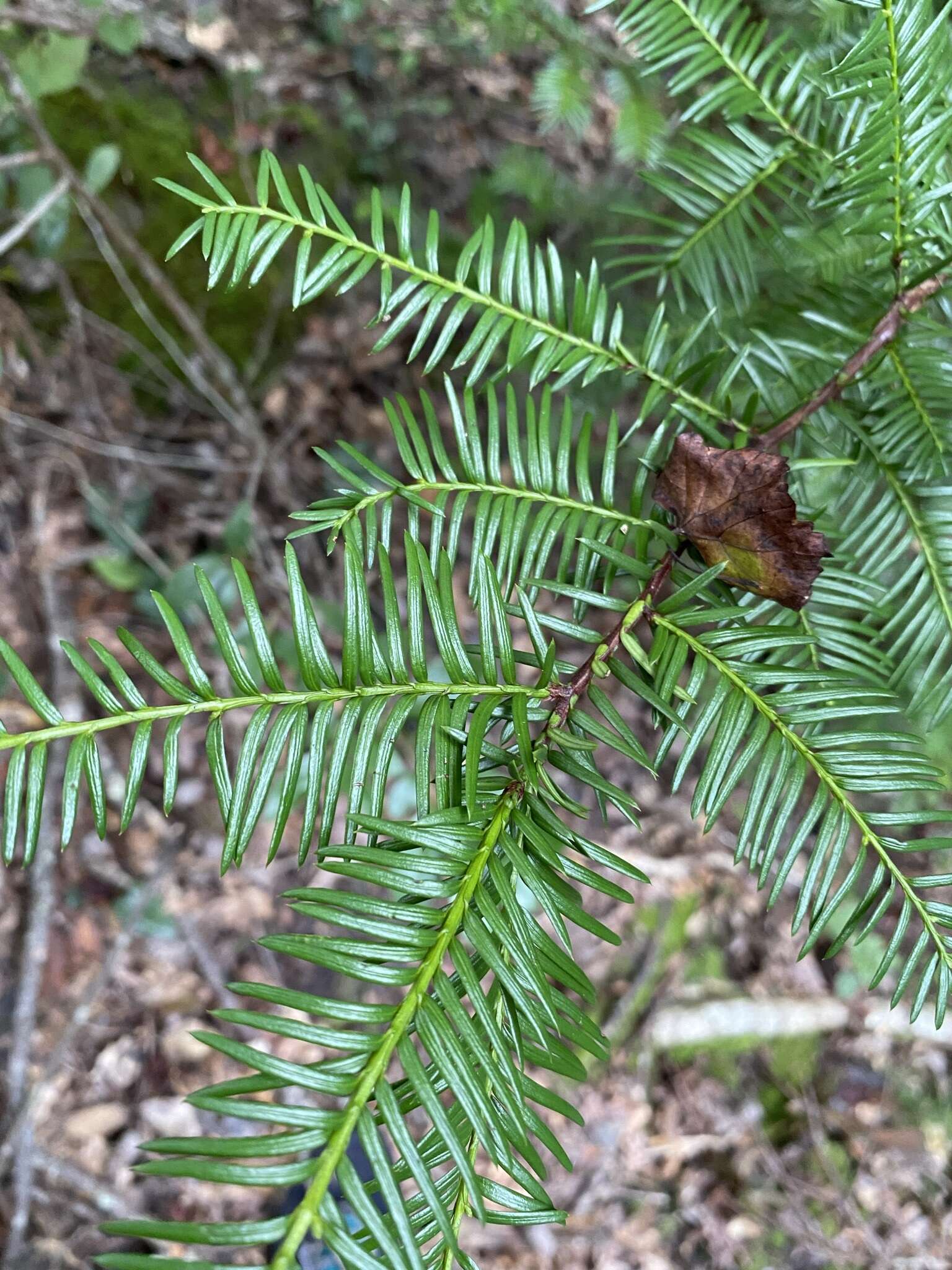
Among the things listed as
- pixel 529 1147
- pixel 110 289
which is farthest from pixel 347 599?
pixel 110 289

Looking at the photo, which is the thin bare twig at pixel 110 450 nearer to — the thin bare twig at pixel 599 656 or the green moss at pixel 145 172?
the green moss at pixel 145 172

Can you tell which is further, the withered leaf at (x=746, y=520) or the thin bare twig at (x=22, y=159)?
the thin bare twig at (x=22, y=159)

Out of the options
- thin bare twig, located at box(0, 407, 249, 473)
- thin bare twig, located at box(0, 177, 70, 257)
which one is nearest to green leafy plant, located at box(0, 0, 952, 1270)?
thin bare twig, located at box(0, 177, 70, 257)

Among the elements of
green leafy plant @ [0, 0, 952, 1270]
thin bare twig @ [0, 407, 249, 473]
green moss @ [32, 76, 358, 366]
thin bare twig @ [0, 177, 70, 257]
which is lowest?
green leafy plant @ [0, 0, 952, 1270]

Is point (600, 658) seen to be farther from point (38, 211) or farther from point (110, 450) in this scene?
point (110, 450)

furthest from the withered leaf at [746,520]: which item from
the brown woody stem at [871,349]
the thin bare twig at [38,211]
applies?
the thin bare twig at [38,211]

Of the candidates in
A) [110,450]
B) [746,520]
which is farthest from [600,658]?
Result: [110,450]

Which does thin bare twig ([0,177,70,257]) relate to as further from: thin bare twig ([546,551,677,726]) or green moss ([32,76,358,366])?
thin bare twig ([546,551,677,726])
